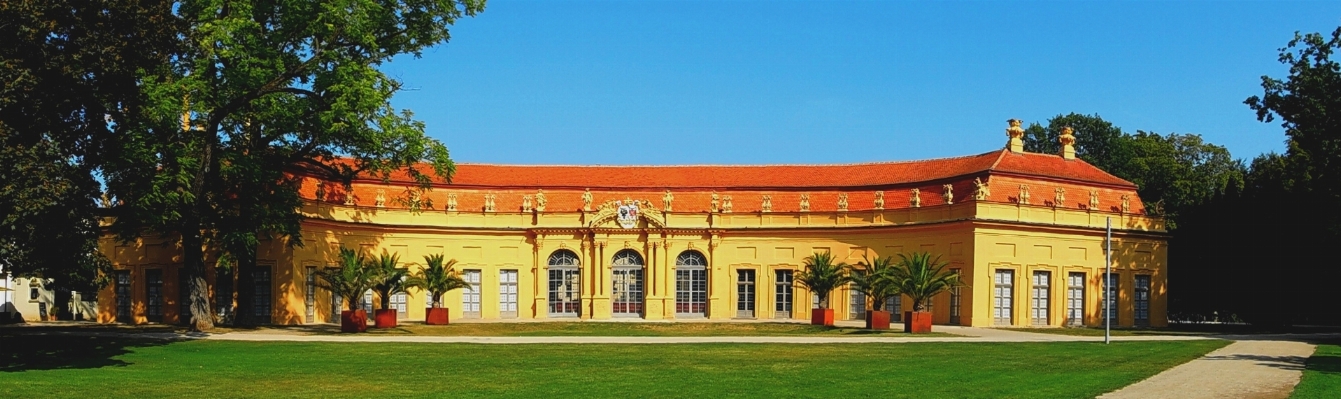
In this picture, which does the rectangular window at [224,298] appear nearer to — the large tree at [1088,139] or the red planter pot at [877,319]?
the red planter pot at [877,319]

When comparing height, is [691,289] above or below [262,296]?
below

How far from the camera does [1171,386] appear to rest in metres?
20.6

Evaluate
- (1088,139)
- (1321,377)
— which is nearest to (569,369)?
(1321,377)

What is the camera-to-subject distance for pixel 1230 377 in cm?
2234

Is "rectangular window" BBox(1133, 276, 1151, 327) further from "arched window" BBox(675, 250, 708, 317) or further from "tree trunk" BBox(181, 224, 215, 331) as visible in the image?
"tree trunk" BBox(181, 224, 215, 331)

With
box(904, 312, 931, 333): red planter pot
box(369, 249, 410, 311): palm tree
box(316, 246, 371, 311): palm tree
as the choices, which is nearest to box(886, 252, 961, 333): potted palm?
box(904, 312, 931, 333): red planter pot

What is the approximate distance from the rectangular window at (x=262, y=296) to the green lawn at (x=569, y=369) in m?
12.4

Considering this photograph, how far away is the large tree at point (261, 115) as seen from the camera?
3216 centimetres

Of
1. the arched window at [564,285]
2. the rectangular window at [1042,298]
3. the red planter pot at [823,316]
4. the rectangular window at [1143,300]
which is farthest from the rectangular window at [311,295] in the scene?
the rectangular window at [1143,300]

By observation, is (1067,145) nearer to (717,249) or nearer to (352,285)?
(717,249)

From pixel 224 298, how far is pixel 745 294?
62.0ft

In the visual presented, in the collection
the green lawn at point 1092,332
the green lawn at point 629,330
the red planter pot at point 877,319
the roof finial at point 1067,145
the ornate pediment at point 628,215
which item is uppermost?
the roof finial at point 1067,145

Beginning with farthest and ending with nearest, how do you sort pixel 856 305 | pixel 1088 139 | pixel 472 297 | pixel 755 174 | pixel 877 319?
pixel 1088 139, pixel 755 174, pixel 472 297, pixel 856 305, pixel 877 319

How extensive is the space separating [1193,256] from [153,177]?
37214mm
